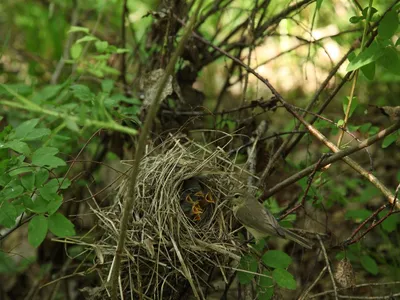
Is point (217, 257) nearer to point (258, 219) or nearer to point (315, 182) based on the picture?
point (258, 219)

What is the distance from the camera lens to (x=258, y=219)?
335 centimetres

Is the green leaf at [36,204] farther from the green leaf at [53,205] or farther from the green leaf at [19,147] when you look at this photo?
the green leaf at [19,147]

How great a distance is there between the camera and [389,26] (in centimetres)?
283

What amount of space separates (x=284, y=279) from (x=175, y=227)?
2.24ft

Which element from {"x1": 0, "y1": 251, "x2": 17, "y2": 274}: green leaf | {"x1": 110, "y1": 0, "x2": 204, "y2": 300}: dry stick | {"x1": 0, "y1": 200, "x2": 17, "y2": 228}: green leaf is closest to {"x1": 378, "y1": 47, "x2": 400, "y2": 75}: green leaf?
{"x1": 110, "y1": 0, "x2": 204, "y2": 300}: dry stick

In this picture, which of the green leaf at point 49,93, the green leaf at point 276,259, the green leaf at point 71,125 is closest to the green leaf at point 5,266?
the green leaf at point 49,93

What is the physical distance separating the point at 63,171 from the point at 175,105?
3.49 ft

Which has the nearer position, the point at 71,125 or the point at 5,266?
the point at 71,125

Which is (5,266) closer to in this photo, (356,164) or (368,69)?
(356,164)

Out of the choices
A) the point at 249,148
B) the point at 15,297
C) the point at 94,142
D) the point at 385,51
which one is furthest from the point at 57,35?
the point at 385,51

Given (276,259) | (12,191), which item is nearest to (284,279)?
(276,259)

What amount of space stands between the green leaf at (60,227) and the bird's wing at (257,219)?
98 centimetres

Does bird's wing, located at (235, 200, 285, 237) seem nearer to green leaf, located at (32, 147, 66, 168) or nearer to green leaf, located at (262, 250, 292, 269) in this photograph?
green leaf, located at (262, 250, 292, 269)

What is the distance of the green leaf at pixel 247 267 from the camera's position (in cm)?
327
